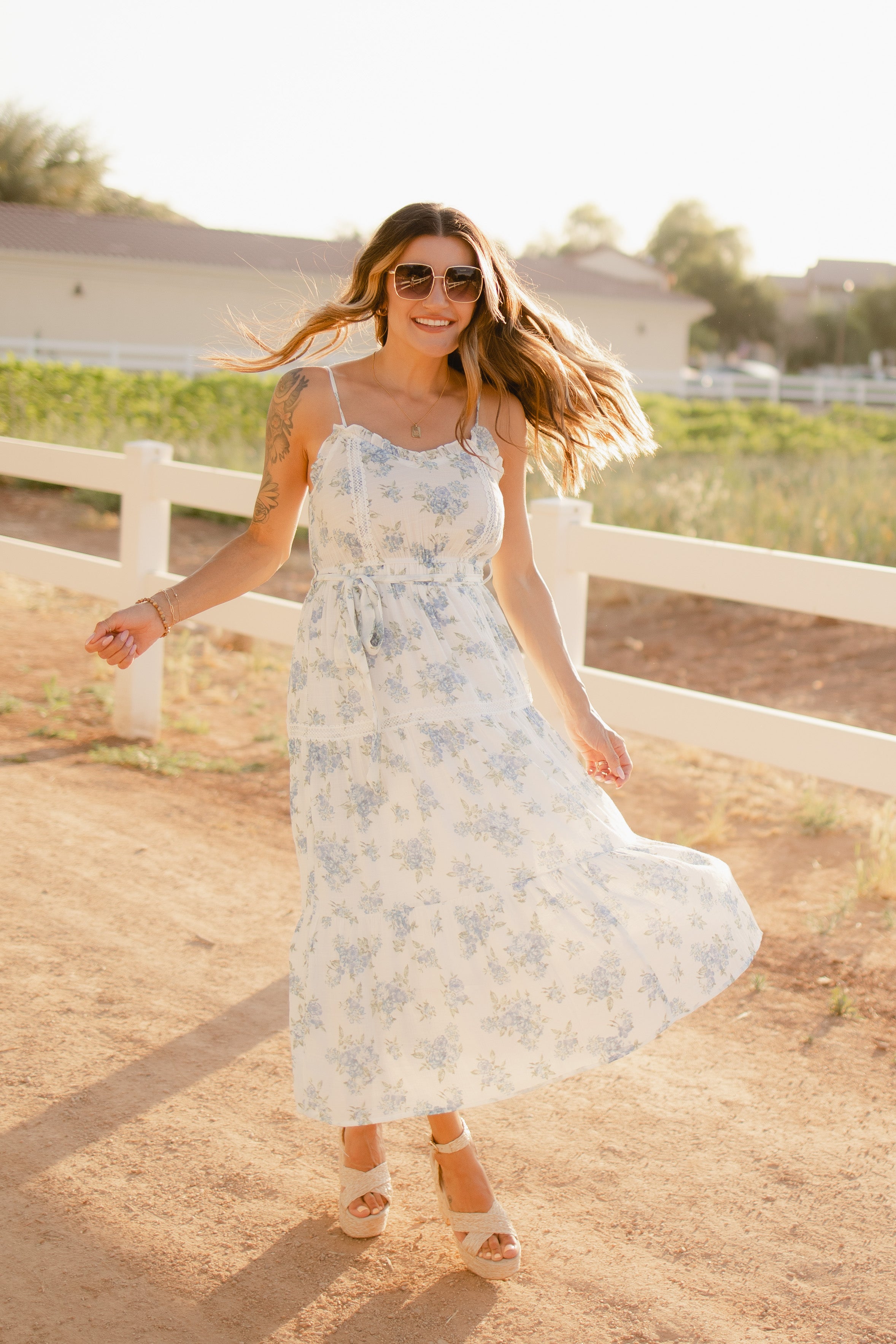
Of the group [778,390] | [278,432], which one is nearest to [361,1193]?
[278,432]

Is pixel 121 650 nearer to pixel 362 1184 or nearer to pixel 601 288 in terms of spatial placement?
pixel 362 1184

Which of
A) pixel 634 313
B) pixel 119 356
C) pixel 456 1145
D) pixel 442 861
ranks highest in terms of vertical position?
pixel 634 313

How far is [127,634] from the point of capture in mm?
2689

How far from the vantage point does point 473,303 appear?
2721 mm

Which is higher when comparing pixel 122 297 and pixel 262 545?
pixel 122 297

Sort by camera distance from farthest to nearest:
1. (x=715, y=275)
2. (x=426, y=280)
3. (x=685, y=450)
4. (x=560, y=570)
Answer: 1. (x=715, y=275)
2. (x=685, y=450)
3. (x=560, y=570)
4. (x=426, y=280)

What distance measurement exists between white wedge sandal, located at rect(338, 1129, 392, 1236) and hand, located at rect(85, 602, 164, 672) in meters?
1.08

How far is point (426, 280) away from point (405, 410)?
0.87ft

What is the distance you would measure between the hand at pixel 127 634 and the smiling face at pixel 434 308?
792mm

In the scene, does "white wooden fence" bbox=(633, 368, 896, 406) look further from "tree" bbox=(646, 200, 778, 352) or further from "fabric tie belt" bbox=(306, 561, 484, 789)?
"tree" bbox=(646, 200, 778, 352)

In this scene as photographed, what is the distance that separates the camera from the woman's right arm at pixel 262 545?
2.68 m

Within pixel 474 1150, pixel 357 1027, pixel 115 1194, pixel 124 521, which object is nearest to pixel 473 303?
pixel 357 1027

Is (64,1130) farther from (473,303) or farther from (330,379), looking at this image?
(473,303)

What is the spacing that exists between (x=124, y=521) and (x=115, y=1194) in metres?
3.81
